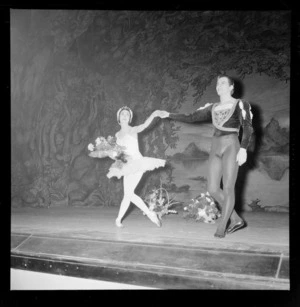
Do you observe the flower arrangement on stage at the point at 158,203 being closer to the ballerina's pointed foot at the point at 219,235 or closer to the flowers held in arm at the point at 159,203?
the flowers held in arm at the point at 159,203

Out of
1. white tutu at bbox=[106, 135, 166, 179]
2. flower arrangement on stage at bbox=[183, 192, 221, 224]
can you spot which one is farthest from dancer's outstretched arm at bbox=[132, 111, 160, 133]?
flower arrangement on stage at bbox=[183, 192, 221, 224]

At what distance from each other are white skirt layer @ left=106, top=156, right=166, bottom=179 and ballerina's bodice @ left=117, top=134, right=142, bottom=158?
0.19 ft

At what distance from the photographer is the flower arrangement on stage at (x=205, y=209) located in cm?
366

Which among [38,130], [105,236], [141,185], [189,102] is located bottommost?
[105,236]

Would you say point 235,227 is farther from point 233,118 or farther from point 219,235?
point 233,118

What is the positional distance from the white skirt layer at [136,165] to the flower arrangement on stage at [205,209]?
49cm

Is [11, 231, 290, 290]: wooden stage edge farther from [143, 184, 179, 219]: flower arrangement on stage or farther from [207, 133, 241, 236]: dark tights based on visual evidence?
[143, 184, 179, 219]: flower arrangement on stage

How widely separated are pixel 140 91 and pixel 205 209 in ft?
4.77

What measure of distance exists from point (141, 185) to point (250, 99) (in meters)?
1.43

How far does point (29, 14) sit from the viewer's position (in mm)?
3900

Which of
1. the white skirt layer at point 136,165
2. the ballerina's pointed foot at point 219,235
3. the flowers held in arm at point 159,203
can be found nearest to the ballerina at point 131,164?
the white skirt layer at point 136,165

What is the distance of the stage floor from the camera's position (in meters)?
2.97
